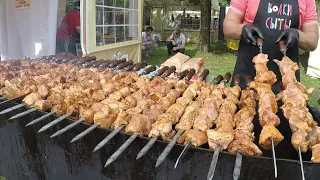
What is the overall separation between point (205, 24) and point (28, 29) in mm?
9899

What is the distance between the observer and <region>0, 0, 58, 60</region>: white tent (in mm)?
6871

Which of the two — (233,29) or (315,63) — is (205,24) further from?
(233,29)

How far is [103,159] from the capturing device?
1947mm

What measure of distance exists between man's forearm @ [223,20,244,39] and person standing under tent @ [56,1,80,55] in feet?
19.3

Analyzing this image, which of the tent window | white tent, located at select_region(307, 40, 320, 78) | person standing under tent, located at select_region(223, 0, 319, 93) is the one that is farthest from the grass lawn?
person standing under tent, located at select_region(223, 0, 319, 93)

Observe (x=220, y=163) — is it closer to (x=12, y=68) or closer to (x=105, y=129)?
(x=105, y=129)

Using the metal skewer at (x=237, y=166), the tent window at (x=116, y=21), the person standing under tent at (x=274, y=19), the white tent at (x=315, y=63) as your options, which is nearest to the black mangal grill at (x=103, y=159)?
the metal skewer at (x=237, y=166)

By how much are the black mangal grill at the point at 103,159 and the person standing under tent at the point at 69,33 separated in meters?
5.93

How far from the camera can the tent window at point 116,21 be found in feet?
23.6

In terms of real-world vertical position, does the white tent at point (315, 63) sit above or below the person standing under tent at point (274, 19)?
A: below

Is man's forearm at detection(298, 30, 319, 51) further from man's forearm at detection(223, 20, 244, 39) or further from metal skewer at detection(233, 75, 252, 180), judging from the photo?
metal skewer at detection(233, 75, 252, 180)

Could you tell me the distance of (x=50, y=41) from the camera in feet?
22.9

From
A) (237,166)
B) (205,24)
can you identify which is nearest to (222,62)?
(205,24)

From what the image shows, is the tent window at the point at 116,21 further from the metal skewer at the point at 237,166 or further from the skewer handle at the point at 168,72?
the metal skewer at the point at 237,166
